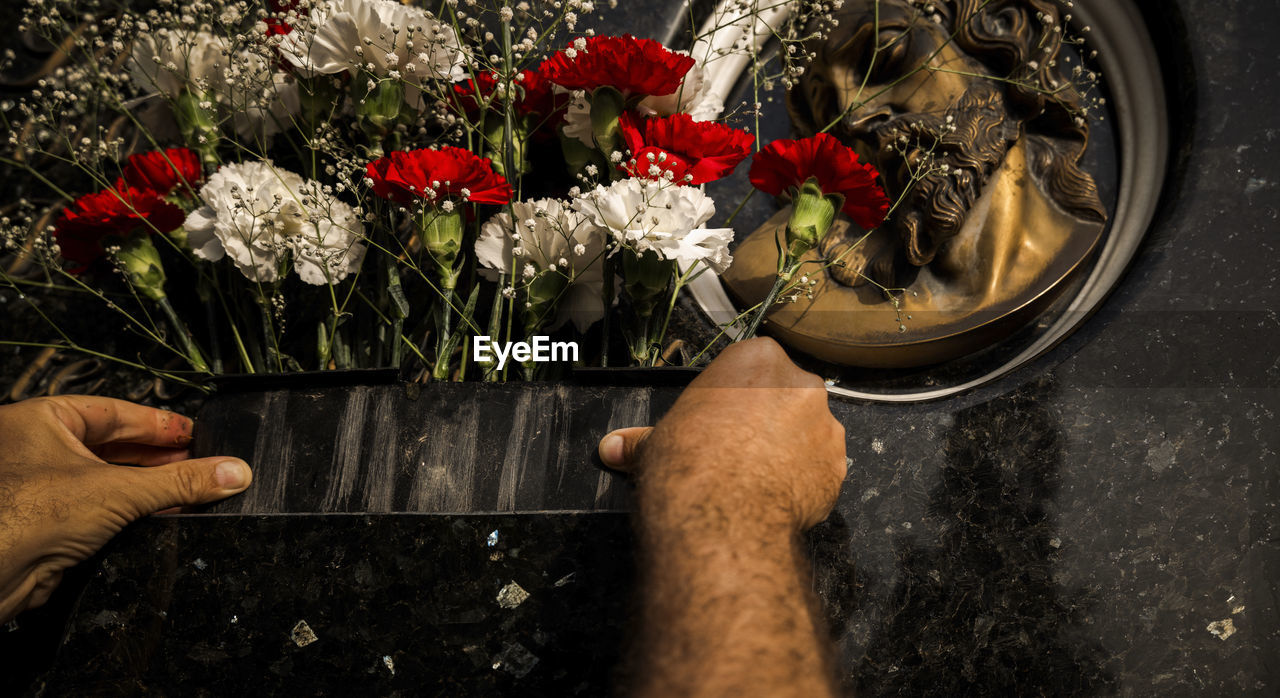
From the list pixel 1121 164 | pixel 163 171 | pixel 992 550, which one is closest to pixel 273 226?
pixel 163 171

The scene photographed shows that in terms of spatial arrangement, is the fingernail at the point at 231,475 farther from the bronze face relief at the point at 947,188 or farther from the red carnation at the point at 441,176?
the bronze face relief at the point at 947,188

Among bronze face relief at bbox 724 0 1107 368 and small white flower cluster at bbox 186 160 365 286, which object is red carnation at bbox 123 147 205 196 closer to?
small white flower cluster at bbox 186 160 365 286

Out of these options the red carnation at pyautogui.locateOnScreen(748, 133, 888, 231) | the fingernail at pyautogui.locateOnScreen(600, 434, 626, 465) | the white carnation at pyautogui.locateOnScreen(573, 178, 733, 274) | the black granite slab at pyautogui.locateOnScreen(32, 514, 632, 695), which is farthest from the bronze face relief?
the black granite slab at pyautogui.locateOnScreen(32, 514, 632, 695)

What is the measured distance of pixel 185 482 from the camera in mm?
912

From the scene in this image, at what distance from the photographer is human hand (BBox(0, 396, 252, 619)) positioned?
850 millimetres

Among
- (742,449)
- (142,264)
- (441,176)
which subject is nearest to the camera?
(742,449)

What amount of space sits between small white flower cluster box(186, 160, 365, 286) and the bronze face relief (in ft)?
1.89

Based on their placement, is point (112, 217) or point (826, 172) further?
point (112, 217)

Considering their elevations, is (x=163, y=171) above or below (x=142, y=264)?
above

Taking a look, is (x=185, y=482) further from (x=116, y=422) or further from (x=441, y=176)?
(x=441, y=176)

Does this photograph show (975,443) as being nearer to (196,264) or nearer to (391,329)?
(391,329)

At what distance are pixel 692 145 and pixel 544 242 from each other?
209mm

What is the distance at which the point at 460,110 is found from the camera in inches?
37.6

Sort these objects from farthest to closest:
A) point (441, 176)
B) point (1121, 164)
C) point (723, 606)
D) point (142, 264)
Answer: point (1121, 164) < point (142, 264) < point (441, 176) < point (723, 606)
